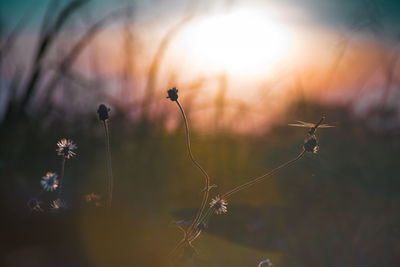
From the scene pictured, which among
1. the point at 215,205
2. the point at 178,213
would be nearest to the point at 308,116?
the point at 178,213

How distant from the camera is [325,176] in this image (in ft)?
5.05

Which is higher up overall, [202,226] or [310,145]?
[310,145]

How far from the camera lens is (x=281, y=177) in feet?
5.34

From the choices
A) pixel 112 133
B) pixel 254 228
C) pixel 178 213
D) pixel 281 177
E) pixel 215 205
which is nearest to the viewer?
pixel 215 205

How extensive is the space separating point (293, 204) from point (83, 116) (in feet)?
3.65

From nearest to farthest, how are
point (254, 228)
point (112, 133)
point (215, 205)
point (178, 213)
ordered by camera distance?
point (215, 205) → point (178, 213) → point (254, 228) → point (112, 133)

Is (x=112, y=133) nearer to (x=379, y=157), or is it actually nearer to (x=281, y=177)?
(x=281, y=177)

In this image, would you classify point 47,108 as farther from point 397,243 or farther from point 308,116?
point 397,243

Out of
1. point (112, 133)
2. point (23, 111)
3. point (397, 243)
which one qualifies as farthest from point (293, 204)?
point (23, 111)

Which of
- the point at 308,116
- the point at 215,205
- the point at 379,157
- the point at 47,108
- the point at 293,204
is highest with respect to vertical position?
the point at 308,116

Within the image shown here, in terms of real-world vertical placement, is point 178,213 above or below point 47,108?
below

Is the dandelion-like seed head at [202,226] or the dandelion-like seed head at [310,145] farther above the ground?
the dandelion-like seed head at [310,145]

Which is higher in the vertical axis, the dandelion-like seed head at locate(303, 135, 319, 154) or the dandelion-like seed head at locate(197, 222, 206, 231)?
the dandelion-like seed head at locate(303, 135, 319, 154)

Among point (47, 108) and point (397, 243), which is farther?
point (47, 108)
